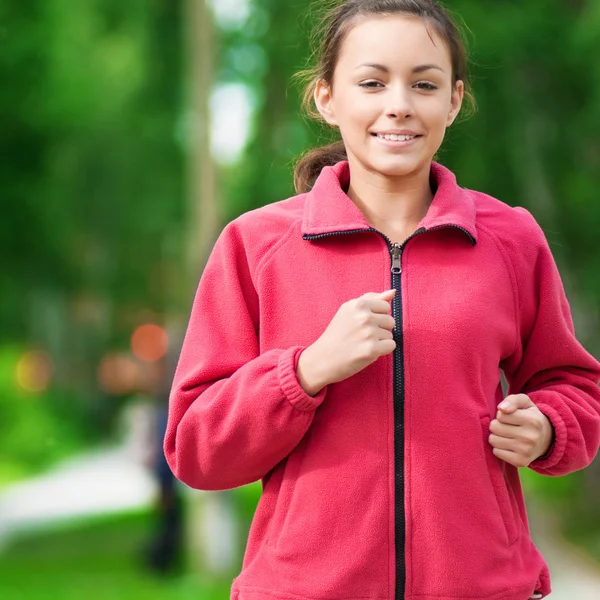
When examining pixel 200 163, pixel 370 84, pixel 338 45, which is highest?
pixel 200 163

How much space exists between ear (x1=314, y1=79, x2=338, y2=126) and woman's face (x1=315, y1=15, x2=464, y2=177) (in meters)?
0.09

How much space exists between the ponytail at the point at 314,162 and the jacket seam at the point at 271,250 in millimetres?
350

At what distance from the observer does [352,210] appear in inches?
87.3

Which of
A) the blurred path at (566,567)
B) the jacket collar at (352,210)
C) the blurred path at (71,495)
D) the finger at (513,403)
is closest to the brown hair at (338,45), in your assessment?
the jacket collar at (352,210)

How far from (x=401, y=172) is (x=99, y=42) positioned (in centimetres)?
1636

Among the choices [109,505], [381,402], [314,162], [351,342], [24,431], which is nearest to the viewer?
[351,342]

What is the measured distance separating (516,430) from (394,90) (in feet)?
2.24

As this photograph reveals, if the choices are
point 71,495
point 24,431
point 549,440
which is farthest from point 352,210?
point 24,431

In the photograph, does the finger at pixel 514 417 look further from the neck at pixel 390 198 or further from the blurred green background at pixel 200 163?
the blurred green background at pixel 200 163

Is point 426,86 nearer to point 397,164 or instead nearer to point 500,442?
point 397,164

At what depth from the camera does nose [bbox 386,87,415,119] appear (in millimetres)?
2145

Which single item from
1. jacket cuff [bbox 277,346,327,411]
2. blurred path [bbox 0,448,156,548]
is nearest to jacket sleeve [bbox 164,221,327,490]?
jacket cuff [bbox 277,346,327,411]

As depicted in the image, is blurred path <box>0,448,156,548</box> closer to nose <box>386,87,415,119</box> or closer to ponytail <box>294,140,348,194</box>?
ponytail <box>294,140,348,194</box>

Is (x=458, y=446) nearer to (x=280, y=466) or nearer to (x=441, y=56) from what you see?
(x=280, y=466)
